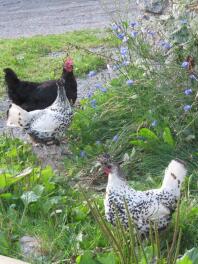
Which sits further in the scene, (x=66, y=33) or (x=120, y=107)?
(x=66, y=33)

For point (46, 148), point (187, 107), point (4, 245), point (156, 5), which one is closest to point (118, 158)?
point (187, 107)

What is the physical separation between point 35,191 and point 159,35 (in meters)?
2.46

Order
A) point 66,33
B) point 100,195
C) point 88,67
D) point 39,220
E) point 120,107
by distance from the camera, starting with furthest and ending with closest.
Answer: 1. point 66,33
2. point 88,67
3. point 120,107
4. point 100,195
5. point 39,220

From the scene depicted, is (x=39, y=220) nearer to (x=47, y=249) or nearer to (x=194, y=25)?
(x=47, y=249)

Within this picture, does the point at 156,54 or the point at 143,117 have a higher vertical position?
the point at 156,54

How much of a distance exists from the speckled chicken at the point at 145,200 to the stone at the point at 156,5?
3214 millimetres

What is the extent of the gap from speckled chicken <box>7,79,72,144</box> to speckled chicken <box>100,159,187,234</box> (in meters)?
1.83

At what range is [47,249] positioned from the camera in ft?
13.6

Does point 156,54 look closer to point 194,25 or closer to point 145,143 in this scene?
point 194,25

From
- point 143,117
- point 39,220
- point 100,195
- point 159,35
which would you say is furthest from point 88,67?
point 39,220

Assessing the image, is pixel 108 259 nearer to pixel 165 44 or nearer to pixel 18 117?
pixel 18 117

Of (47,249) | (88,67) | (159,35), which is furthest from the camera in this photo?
(88,67)

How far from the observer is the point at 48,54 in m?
10.2

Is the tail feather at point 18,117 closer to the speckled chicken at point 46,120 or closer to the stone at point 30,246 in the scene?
the speckled chicken at point 46,120
